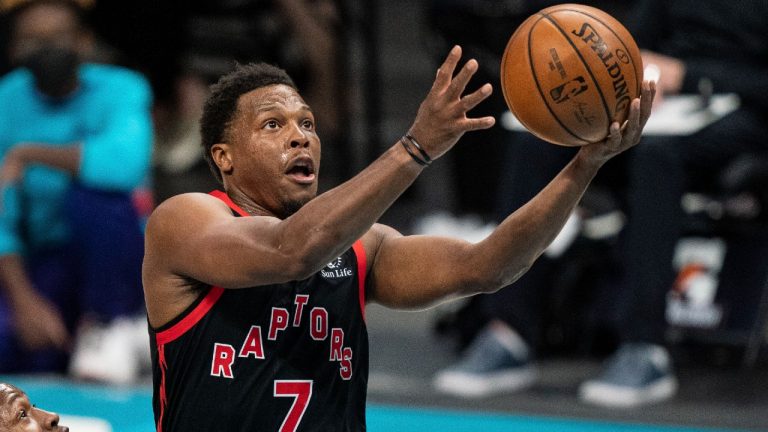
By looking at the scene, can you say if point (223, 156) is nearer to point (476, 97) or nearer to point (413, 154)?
point (413, 154)

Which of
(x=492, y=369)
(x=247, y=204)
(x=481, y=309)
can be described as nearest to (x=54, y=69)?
(x=481, y=309)

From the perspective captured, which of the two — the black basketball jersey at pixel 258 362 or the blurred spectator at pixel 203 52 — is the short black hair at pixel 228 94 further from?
the blurred spectator at pixel 203 52

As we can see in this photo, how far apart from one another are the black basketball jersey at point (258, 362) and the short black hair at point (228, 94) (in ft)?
0.69

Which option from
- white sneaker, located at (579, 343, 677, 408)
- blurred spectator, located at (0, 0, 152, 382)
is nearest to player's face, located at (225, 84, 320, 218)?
white sneaker, located at (579, 343, 677, 408)

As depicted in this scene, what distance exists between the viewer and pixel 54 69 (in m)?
5.82

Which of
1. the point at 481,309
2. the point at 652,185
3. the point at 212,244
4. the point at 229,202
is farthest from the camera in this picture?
the point at 481,309

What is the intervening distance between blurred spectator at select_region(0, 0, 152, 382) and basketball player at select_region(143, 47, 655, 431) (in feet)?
8.71

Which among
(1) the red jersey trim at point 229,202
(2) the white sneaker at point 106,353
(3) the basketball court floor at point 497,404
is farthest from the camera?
(2) the white sneaker at point 106,353

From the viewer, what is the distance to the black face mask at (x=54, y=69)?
5.80 metres

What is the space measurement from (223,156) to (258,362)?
1.68 feet

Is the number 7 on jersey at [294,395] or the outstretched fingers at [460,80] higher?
the outstretched fingers at [460,80]

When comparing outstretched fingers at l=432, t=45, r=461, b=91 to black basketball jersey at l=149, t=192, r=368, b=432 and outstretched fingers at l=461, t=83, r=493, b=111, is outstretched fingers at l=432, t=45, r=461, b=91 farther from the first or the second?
black basketball jersey at l=149, t=192, r=368, b=432

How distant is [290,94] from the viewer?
3.20 m

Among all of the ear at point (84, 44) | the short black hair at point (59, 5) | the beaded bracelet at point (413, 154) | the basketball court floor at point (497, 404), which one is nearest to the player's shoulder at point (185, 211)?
the beaded bracelet at point (413, 154)
